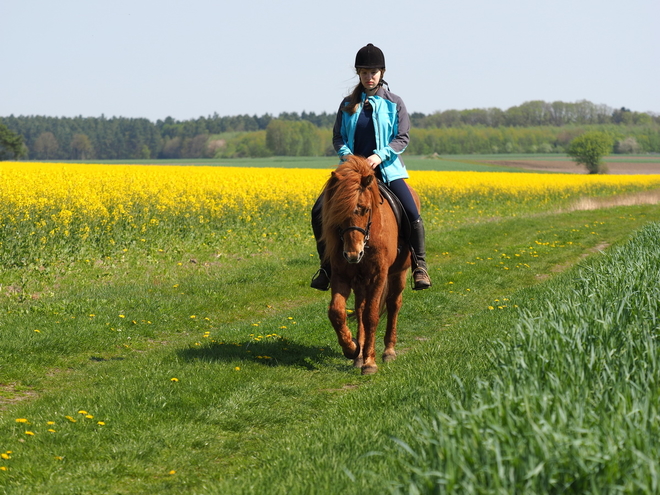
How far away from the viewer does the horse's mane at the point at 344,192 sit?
6215 millimetres

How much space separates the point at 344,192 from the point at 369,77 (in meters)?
1.32

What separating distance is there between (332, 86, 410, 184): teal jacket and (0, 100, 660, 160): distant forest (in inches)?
3549

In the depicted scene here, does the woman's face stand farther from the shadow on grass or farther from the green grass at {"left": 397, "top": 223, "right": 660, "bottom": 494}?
the green grass at {"left": 397, "top": 223, "right": 660, "bottom": 494}

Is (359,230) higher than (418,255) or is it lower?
higher

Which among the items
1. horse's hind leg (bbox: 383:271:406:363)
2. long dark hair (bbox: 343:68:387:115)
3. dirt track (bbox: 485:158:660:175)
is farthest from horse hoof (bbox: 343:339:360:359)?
dirt track (bbox: 485:158:660:175)

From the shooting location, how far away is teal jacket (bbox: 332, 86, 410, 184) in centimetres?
700

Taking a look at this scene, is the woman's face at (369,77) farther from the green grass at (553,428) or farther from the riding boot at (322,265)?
the green grass at (553,428)

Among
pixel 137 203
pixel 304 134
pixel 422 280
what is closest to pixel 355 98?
pixel 422 280

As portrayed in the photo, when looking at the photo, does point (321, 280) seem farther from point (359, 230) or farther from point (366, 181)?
point (366, 181)

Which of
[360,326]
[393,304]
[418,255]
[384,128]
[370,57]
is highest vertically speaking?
[370,57]

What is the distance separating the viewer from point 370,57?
22.3ft

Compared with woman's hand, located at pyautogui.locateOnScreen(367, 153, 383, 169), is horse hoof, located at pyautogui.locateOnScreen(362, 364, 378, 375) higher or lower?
lower

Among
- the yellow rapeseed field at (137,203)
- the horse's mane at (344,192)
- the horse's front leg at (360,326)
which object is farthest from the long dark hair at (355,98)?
the yellow rapeseed field at (137,203)

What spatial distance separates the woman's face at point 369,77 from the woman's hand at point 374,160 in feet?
2.18
